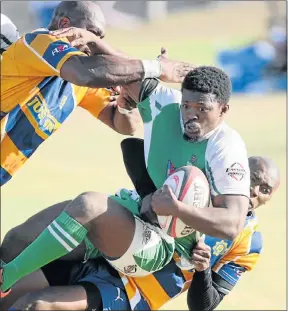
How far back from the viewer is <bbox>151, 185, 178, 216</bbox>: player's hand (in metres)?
4.90

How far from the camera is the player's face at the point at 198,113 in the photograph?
5.22 metres

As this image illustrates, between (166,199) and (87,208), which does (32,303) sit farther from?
(166,199)

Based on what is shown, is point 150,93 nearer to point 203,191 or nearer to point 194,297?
point 203,191

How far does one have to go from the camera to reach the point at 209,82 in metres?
5.27

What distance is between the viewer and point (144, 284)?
591 cm

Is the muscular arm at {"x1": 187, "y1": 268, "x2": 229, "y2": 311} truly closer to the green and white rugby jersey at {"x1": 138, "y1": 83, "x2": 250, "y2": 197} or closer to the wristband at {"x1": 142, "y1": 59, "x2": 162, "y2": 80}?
the green and white rugby jersey at {"x1": 138, "y1": 83, "x2": 250, "y2": 197}

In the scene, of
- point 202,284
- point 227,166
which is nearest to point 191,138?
point 227,166

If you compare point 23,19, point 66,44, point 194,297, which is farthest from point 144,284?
point 23,19

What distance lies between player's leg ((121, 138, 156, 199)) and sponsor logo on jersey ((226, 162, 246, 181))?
707mm

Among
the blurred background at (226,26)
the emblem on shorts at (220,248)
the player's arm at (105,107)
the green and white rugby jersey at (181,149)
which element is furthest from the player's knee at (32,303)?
the blurred background at (226,26)

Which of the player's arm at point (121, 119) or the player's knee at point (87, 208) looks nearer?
the player's knee at point (87, 208)

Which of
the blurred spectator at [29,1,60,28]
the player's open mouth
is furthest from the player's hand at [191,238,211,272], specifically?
the blurred spectator at [29,1,60,28]

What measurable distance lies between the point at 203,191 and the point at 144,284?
3.59 feet

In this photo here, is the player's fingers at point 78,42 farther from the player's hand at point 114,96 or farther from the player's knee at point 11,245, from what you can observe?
the player's knee at point 11,245
